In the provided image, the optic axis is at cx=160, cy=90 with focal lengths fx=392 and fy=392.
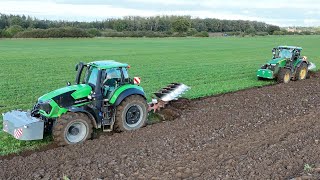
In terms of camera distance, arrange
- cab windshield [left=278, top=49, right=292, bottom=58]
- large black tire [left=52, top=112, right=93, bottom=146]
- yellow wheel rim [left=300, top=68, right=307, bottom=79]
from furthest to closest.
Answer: yellow wheel rim [left=300, top=68, right=307, bottom=79], cab windshield [left=278, top=49, right=292, bottom=58], large black tire [left=52, top=112, right=93, bottom=146]

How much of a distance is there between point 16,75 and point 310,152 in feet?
63.0

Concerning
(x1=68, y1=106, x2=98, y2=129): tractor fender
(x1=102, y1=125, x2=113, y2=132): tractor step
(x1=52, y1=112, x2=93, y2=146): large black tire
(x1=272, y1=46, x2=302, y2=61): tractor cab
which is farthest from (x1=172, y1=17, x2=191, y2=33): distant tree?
(x1=52, y1=112, x2=93, y2=146): large black tire

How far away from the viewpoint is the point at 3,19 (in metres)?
112

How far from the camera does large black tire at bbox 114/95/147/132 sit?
10469 millimetres

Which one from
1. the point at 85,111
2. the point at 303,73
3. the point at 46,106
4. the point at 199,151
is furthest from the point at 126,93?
the point at 303,73

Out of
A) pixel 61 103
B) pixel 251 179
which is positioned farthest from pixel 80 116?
pixel 251 179

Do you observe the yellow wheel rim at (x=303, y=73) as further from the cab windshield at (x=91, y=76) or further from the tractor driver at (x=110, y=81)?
the cab windshield at (x=91, y=76)

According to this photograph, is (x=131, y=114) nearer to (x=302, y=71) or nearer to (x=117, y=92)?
(x=117, y=92)

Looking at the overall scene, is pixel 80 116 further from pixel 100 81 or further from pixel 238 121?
pixel 238 121

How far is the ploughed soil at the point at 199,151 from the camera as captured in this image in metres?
7.65

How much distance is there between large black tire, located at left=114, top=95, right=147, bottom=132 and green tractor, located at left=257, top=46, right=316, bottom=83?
1139cm

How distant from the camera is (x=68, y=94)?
32.5 ft

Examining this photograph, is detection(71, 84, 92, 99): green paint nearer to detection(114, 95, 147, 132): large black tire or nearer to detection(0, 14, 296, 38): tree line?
detection(114, 95, 147, 132): large black tire

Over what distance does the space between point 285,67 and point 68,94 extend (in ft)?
46.7
